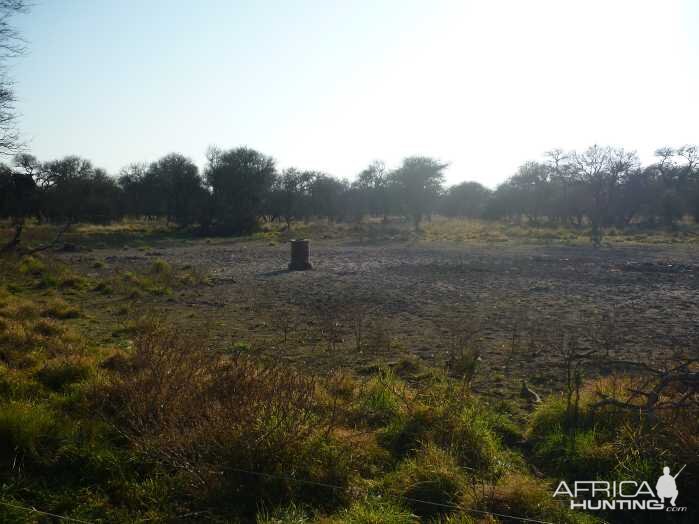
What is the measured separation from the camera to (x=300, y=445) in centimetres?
370

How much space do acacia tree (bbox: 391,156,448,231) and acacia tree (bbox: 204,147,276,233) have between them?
44.7 feet

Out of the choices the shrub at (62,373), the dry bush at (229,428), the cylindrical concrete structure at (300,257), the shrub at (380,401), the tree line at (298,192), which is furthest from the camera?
the tree line at (298,192)

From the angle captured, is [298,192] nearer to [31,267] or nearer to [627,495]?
[31,267]

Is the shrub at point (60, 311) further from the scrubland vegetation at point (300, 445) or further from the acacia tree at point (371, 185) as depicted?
the acacia tree at point (371, 185)

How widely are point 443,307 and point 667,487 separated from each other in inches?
319

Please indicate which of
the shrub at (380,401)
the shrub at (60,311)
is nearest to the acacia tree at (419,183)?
the shrub at (60,311)

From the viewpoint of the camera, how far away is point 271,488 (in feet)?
11.3

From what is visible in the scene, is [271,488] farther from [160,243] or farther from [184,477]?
[160,243]

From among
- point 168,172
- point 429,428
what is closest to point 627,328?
point 429,428

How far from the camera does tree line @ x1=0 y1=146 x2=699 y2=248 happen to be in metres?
43.8

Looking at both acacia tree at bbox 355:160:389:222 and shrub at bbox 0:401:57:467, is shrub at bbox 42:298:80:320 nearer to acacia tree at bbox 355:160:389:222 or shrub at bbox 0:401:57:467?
shrub at bbox 0:401:57:467

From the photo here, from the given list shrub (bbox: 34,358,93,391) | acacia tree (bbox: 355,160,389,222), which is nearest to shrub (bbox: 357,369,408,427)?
shrub (bbox: 34,358,93,391)

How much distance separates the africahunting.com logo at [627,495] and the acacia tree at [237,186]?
A: 42303 millimetres

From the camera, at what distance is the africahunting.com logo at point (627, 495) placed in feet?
10.9
